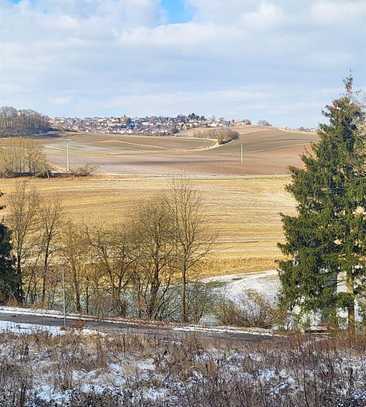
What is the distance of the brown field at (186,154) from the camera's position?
303 ft

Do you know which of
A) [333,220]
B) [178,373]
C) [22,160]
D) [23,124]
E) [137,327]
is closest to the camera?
[178,373]

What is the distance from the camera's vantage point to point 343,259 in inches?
892

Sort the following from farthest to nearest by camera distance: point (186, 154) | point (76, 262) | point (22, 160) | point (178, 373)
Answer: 1. point (186, 154)
2. point (22, 160)
3. point (76, 262)
4. point (178, 373)

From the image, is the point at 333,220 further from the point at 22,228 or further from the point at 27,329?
the point at 22,228

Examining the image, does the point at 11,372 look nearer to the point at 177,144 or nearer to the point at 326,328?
the point at 326,328

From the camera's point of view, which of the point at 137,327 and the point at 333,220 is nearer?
the point at 137,327

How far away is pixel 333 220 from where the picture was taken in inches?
901

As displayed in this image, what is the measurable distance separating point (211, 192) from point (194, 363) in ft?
195

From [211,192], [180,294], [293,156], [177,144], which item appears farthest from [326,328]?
[177,144]

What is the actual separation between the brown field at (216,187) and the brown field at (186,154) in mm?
175

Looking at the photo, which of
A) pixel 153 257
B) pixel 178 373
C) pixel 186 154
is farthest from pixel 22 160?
pixel 178 373

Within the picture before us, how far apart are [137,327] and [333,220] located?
9.68 m

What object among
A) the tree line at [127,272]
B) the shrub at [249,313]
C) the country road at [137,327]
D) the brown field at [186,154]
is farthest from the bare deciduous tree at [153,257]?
the brown field at [186,154]

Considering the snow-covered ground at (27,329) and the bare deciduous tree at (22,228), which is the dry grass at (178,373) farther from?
the bare deciduous tree at (22,228)
